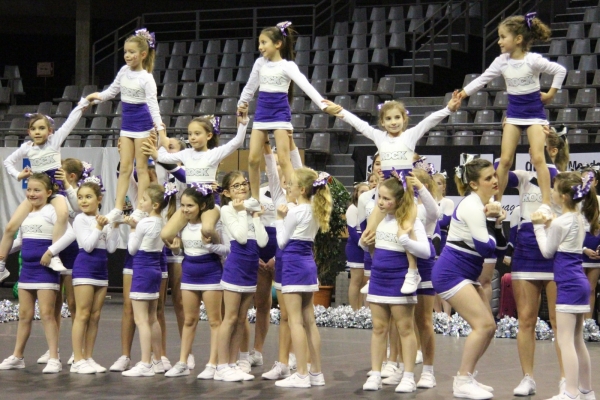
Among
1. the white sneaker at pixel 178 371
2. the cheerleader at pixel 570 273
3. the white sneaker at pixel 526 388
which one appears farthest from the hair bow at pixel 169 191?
the white sneaker at pixel 526 388

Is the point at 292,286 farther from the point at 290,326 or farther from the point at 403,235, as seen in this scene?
the point at 403,235

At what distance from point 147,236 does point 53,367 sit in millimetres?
1120

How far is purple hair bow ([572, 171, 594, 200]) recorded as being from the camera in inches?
208

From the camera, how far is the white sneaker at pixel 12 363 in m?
6.71

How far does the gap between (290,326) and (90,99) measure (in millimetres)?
2555

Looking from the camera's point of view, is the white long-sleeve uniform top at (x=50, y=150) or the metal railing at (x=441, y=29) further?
the metal railing at (x=441, y=29)

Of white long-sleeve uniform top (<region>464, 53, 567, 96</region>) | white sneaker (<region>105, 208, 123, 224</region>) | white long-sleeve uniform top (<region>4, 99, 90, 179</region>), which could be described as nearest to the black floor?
white sneaker (<region>105, 208, 123, 224</region>)

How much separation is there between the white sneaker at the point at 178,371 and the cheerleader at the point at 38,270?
880mm

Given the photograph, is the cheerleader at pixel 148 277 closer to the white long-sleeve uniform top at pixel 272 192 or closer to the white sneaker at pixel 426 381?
the white long-sleeve uniform top at pixel 272 192

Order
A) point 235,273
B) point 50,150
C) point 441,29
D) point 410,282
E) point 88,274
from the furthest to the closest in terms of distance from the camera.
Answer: point 441,29 < point 50,150 < point 88,274 < point 235,273 < point 410,282

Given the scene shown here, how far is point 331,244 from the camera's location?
→ 1069cm

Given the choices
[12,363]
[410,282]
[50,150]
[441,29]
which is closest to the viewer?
[410,282]

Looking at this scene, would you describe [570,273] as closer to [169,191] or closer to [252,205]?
[252,205]

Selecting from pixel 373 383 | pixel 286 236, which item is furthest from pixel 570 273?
pixel 286 236
